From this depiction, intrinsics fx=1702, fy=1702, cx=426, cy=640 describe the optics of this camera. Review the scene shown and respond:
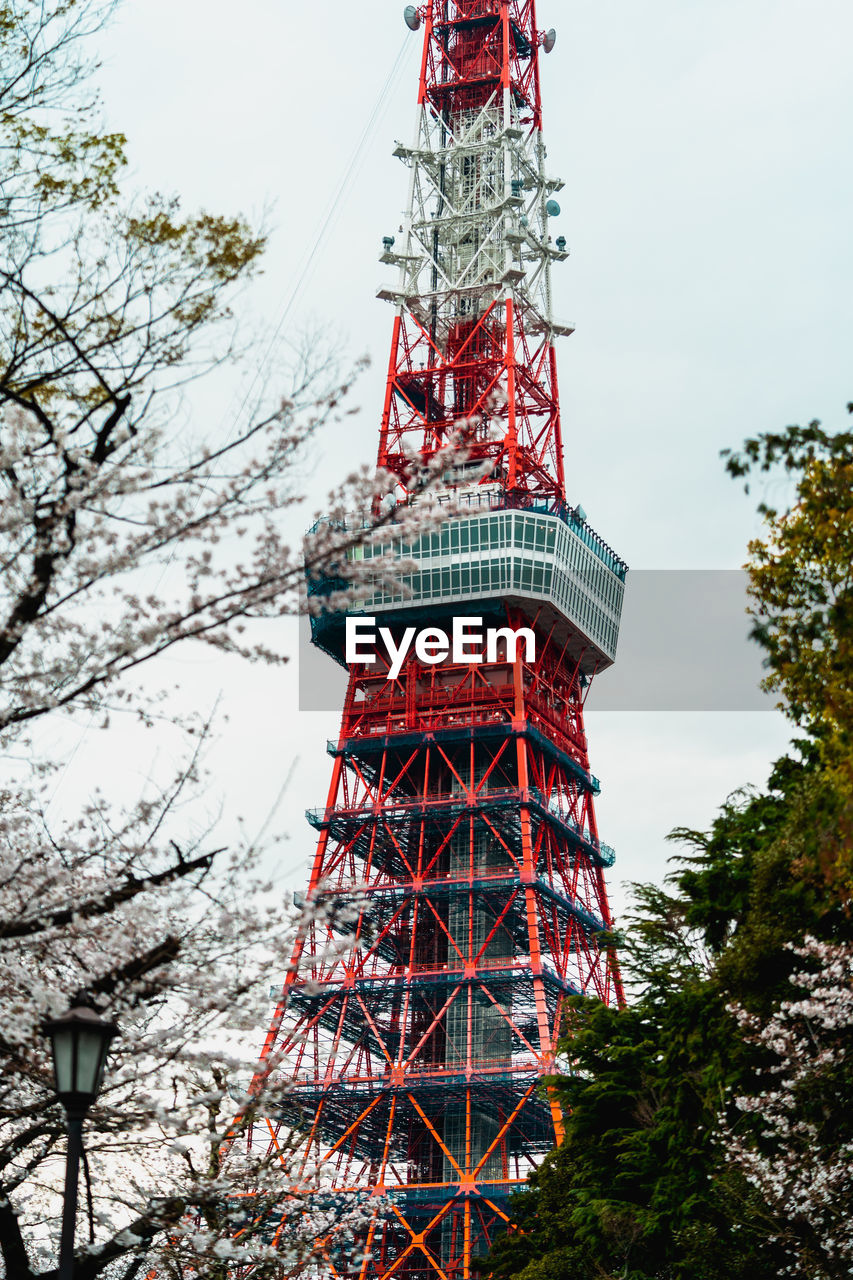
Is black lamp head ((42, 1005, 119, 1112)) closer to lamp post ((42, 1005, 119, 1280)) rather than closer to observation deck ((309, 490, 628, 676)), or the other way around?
lamp post ((42, 1005, 119, 1280))

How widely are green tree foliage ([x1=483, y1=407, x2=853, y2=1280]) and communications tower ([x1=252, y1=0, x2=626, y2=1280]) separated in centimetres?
1867

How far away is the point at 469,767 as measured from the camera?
71.5 meters

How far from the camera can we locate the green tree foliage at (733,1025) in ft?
62.1

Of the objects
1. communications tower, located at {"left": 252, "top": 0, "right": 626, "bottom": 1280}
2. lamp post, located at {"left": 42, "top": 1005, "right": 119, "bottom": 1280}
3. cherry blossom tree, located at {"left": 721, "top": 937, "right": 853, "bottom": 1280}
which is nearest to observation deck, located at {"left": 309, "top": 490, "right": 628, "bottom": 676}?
communications tower, located at {"left": 252, "top": 0, "right": 626, "bottom": 1280}

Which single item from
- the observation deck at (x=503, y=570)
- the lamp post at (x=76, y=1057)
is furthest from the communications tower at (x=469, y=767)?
the lamp post at (x=76, y=1057)

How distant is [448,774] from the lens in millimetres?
72625

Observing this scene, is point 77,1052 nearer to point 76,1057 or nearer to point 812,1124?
point 76,1057

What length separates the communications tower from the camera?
204 ft

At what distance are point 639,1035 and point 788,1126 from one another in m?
11.6

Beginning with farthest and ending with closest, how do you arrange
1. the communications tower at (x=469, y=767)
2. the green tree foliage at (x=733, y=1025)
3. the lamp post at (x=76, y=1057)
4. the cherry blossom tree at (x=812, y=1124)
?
the communications tower at (x=469, y=767)
the cherry blossom tree at (x=812, y=1124)
the green tree foliage at (x=733, y=1025)
the lamp post at (x=76, y=1057)

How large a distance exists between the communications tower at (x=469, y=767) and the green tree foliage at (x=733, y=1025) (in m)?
18.7

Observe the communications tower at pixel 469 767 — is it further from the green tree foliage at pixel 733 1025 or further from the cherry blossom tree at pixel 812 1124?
the cherry blossom tree at pixel 812 1124

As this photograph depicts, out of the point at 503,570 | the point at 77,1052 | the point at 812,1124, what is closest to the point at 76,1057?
the point at 77,1052

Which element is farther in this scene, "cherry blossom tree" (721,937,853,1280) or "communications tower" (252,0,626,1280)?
"communications tower" (252,0,626,1280)
